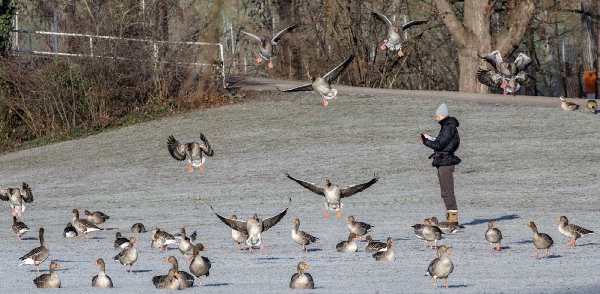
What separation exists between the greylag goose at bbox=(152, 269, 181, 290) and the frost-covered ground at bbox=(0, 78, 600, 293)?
24cm

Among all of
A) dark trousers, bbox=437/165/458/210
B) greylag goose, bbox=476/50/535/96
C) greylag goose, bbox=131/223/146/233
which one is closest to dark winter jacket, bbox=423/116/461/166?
dark trousers, bbox=437/165/458/210

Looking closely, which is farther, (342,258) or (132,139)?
(132,139)

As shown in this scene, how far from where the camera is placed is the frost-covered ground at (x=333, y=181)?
12828mm

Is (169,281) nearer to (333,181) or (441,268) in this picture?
(441,268)

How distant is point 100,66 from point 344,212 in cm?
1671

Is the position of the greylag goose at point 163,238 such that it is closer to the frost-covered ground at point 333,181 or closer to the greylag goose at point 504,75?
the frost-covered ground at point 333,181

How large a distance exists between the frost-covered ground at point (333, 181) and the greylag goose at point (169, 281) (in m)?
0.24

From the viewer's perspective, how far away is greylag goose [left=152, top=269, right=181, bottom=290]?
1146cm

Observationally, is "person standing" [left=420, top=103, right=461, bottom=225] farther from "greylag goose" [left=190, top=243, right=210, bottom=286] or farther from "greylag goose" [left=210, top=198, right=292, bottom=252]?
"greylag goose" [left=190, top=243, right=210, bottom=286]

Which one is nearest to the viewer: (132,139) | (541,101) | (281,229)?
(281,229)

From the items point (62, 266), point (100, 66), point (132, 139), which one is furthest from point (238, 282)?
point (100, 66)

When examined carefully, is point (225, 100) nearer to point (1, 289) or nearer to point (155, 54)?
point (155, 54)

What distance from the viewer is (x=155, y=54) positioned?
118 feet

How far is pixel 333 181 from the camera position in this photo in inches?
987
